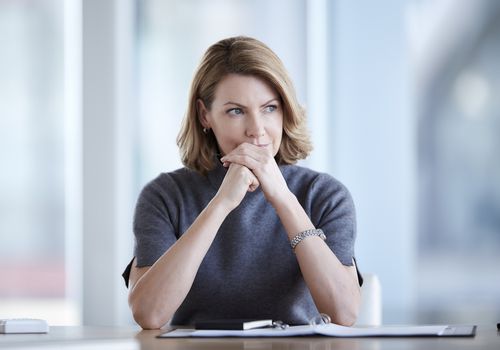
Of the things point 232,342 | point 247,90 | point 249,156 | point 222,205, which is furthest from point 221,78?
point 232,342

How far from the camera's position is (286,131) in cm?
239

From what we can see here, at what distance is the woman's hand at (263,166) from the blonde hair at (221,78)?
154mm

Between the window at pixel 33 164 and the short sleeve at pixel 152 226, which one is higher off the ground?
the window at pixel 33 164

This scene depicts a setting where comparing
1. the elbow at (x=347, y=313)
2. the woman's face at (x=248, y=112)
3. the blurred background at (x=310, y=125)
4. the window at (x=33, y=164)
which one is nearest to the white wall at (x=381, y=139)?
the blurred background at (x=310, y=125)

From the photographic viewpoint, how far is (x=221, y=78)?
91.8 inches

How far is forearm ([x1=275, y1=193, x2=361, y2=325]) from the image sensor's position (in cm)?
210

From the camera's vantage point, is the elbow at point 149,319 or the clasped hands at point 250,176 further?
the clasped hands at point 250,176

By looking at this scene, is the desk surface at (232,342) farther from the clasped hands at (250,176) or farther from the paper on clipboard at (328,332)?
the clasped hands at (250,176)

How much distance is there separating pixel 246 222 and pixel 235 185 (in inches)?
6.7

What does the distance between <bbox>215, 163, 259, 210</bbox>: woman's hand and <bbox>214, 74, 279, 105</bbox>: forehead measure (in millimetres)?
175

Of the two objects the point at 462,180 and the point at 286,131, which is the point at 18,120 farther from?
the point at 286,131

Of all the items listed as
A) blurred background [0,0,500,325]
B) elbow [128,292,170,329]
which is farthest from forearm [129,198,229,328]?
blurred background [0,0,500,325]

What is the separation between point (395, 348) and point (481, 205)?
111 inches

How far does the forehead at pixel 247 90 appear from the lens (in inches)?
89.3
